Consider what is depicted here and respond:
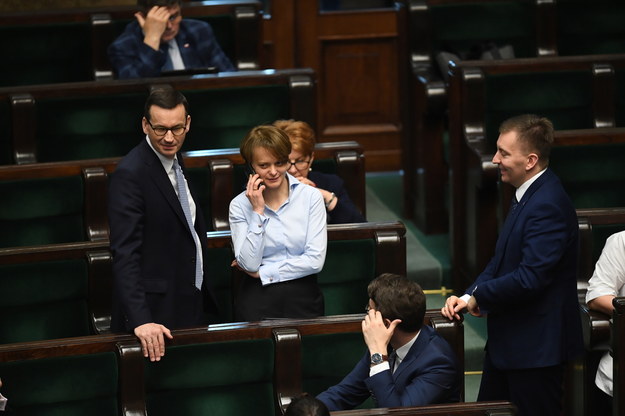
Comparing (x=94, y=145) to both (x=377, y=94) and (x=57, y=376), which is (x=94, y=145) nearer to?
(x=57, y=376)

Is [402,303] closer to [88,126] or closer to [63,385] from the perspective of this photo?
[63,385]

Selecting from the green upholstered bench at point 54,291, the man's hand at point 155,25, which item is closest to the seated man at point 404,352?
the green upholstered bench at point 54,291

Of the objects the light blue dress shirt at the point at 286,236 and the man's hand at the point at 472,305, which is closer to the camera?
the man's hand at the point at 472,305

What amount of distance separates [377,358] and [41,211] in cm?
114

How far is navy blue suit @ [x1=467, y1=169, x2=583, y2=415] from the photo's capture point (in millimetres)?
2072

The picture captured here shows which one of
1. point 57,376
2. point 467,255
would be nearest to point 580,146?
point 467,255

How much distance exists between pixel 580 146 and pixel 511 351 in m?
0.94

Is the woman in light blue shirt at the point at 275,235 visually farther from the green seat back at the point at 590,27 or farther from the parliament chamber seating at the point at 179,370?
the green seat back at the point at 590,27

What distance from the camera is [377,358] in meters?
1.89

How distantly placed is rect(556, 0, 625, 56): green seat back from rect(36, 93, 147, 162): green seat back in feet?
4.85

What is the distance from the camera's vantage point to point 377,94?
14.5ft

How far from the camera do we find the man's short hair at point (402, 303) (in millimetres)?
1891

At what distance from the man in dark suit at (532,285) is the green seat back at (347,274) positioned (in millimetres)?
423

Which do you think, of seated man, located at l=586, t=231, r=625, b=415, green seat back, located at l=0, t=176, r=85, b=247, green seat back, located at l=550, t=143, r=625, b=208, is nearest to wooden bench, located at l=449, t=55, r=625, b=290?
green seat back, located at l=550, t=143, r=625, b=208
